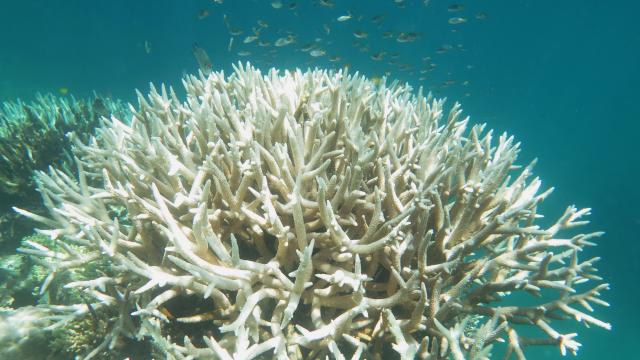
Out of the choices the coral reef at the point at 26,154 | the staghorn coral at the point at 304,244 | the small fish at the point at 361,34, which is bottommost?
the staghorn coral at the point at 304,244

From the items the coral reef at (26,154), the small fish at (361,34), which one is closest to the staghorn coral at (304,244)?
the coral reef at (26,154)

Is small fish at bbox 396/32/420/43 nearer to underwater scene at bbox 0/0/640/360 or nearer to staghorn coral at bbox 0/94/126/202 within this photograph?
underwater scene at bbox 0/0/640/360

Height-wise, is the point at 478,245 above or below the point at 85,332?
above

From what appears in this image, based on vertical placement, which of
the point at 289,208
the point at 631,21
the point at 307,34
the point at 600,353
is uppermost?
the point at 631,21

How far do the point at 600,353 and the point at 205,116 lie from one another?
2196 cm

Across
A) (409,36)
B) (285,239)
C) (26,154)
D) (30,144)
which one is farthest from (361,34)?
(285,239)

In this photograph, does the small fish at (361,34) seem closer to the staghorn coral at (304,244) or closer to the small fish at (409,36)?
the small fish at (409,36)

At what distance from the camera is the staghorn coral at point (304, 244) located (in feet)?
7.37

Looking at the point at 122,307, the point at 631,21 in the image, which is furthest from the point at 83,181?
the point at 631,21

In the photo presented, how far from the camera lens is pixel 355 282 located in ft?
7.09

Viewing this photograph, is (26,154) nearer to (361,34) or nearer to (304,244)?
(304,244)

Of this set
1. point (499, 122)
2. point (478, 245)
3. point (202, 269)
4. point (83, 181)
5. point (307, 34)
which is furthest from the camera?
point (307, 34)

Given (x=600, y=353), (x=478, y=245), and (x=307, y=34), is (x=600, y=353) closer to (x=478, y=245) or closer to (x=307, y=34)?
(x=478, y=245)

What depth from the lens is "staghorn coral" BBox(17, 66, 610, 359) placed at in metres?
2.25
